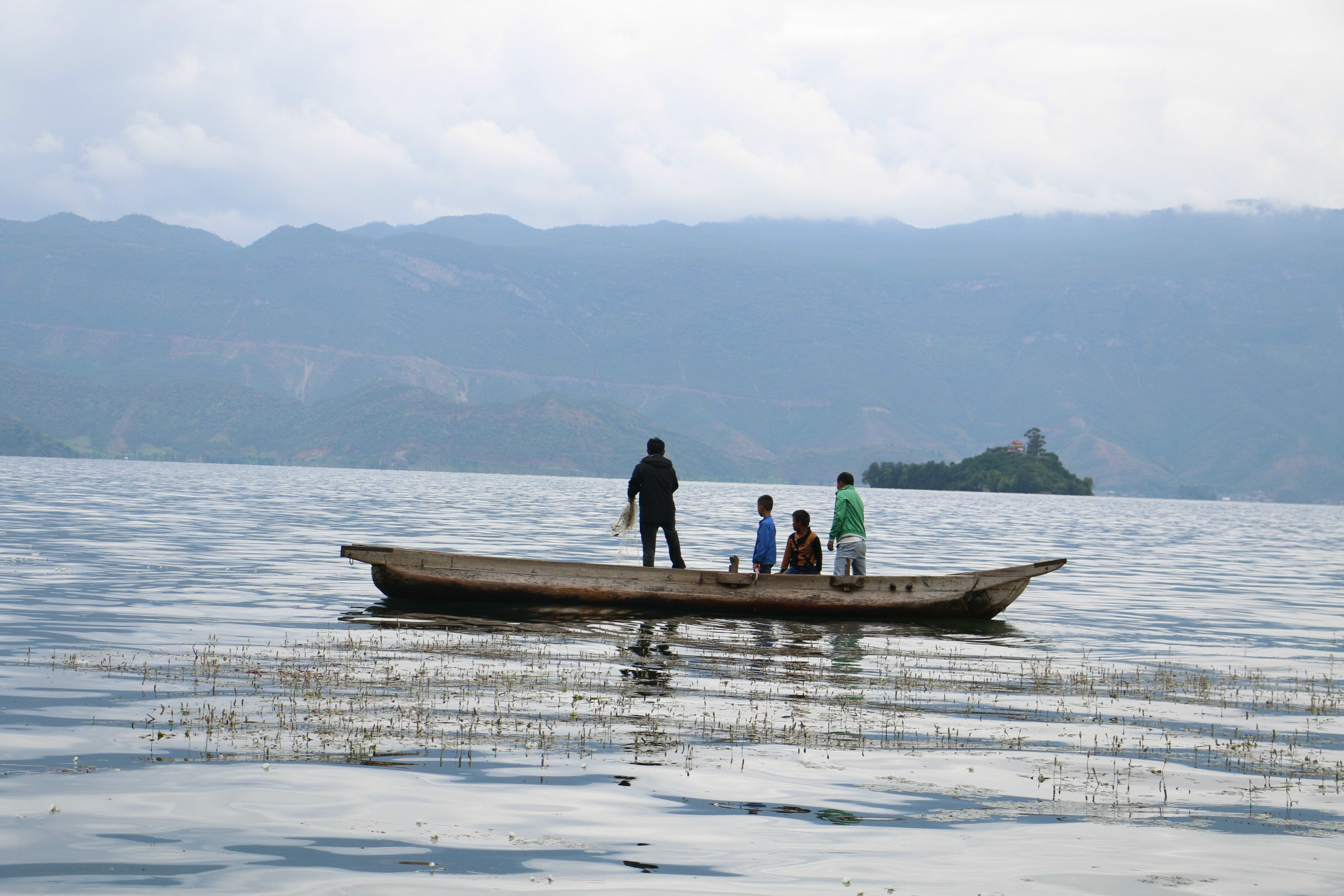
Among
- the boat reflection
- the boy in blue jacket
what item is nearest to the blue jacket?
the boy in blue jacket

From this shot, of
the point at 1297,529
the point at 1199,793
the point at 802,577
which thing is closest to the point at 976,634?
the point at 802,577

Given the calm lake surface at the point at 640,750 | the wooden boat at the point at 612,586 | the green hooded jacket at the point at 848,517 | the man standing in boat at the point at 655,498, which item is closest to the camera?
the calm lake surface at the point at 640,750

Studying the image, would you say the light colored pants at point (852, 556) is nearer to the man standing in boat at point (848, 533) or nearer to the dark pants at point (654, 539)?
the man standing in boat at point (848, 533)

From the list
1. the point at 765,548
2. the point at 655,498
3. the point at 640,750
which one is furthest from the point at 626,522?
the point at 640,750

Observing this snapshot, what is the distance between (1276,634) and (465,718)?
1869 cm

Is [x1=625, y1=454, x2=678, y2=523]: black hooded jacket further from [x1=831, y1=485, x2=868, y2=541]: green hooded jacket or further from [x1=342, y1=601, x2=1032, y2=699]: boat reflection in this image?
[x1=831, y1=485, x2=868, y2=541]: green hooded jacket

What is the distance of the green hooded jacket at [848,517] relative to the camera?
78.1 feet

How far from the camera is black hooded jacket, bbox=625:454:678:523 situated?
941 inches

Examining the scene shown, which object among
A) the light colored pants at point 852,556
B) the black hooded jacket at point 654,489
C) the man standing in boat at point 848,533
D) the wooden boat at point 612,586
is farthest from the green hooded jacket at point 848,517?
the black hooded jacket at point 654,489

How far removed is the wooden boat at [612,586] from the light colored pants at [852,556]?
33.3 inches

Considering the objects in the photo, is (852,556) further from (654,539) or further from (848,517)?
(654,539)

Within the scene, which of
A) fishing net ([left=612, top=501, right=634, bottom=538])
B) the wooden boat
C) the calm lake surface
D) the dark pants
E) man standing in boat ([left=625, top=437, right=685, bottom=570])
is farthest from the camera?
the dark pants

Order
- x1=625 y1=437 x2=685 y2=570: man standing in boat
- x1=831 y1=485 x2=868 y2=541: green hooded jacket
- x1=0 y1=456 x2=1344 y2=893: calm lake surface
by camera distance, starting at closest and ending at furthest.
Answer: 1. x1=0 y1=456 x2=1344 y2=893: calm lake surface
2. x1=831 y1=485 x2=868 y2=541: green hooded jacket
3. x1=625 y1=437 x2=685 y2=570: man standing in boat

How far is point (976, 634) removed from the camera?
2312cm
